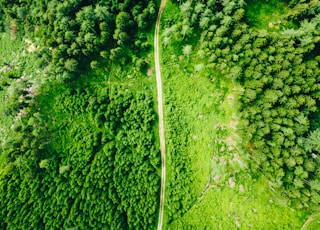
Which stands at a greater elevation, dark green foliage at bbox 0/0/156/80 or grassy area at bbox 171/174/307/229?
dark green foliage at bbox 0/0/156/80

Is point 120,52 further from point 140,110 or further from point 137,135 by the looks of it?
point 137,135

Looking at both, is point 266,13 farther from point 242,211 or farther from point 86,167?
point 86,167

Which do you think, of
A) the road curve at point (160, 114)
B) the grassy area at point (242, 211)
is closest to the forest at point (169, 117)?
the grassy area at point (242, 211)

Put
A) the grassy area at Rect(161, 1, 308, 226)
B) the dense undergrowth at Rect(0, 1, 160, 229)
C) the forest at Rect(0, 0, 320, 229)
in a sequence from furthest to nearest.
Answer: the dense undergrowth at Rect(0, 1, 160, 229) < the grassy area at Rect(161, 1, 308, 226) < the forest at Rect(0, 0, 320, 229)

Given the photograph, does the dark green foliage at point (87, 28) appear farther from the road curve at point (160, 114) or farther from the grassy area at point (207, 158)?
the grassy area at point (207, 158)

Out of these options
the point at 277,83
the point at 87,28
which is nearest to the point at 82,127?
the point at 87,28

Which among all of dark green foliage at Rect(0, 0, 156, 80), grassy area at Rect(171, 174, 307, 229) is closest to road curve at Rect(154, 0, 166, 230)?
dark green foliage at Rect(0, 0, 156, 80)

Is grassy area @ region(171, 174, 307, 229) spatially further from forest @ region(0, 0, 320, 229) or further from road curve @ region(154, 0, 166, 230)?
road curve @ region(154, 0, 166, 230)
